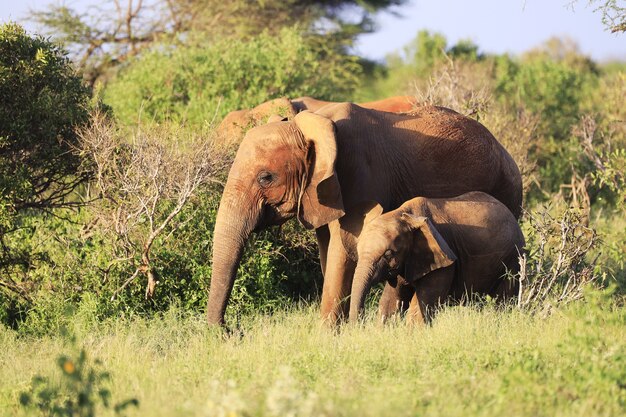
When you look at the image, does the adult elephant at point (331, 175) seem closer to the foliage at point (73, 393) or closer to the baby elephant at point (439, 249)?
the baby elephant at point (439, 249)

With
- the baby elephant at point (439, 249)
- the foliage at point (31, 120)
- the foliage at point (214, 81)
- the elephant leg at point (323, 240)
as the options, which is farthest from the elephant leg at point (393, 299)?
the foliage at point (214, 81)

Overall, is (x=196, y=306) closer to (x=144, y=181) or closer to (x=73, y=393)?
(x=144, y=181)

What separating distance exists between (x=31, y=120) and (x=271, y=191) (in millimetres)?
2613

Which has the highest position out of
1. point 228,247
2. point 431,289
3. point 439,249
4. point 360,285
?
point 228,247

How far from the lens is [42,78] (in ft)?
35.4

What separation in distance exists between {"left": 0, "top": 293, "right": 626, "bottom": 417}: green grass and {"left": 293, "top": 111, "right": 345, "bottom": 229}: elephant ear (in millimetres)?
944

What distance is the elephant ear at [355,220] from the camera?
9617 millimetres

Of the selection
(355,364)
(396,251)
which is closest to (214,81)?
(396,251)

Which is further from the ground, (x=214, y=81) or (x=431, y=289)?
(x=214, y=81)

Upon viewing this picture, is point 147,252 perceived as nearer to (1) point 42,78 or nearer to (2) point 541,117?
(1) point 42,78

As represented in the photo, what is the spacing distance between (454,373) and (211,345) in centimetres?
229

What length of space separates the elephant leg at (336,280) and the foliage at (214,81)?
25.1 feet

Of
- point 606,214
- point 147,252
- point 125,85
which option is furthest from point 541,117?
point 147,252

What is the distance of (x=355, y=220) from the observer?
966 cm
